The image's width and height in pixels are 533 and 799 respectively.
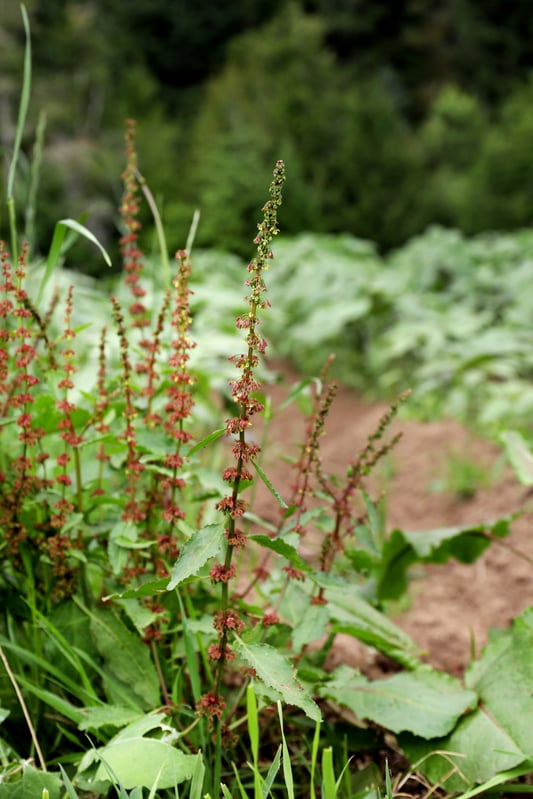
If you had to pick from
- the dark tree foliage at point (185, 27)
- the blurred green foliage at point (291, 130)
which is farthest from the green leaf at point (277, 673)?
the dark tree foliage at point (185, 27)

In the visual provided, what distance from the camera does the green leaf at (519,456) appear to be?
1.84 m

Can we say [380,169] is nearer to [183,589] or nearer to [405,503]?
[405,503]

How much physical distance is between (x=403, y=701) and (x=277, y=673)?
1.26 feet

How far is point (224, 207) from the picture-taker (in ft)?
27.9

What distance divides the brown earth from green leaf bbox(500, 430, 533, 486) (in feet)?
0.32

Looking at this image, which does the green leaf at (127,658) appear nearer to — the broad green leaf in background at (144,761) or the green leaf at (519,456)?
the broad green leaf in background at (144,761)

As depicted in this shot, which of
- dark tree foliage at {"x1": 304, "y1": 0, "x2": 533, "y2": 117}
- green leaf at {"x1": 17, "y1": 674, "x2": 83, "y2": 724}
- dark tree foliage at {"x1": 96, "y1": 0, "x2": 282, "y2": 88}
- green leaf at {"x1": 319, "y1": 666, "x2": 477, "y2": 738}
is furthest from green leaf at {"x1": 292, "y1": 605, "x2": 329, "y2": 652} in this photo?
dark tree foliage at {"x1": 96, "y1": 0, "x2": 282, "y2": 88}

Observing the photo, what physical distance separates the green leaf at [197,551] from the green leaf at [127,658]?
365mm

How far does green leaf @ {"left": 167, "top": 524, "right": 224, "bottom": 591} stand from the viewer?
0.91 metres

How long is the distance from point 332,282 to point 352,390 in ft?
3.42

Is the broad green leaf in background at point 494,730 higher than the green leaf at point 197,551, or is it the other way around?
the green leaf at point 197,551

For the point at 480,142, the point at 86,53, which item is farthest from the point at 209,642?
the point at 86,53

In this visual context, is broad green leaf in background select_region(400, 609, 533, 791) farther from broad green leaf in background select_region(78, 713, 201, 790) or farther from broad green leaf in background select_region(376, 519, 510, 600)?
broad green leaf in background select_region(78, 713, 201, 790)

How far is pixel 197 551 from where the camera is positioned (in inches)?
37.1
